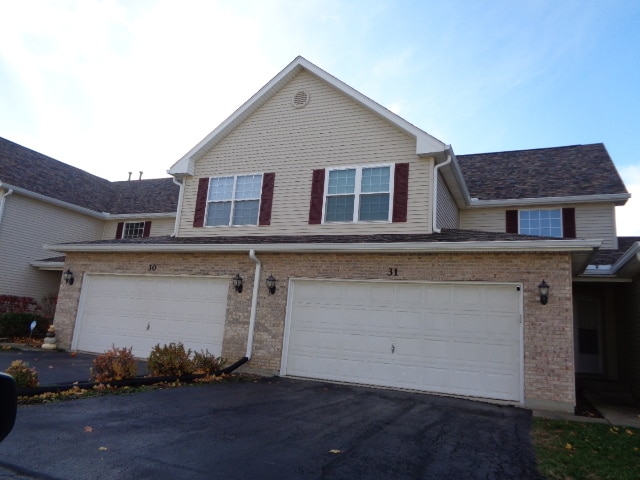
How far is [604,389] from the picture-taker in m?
12.6

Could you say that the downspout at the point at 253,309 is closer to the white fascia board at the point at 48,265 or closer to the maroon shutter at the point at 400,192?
the maroon shutter at the point at 400,192

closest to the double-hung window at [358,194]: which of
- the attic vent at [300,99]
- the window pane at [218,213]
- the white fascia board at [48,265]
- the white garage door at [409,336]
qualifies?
the white garage door at [409,336]

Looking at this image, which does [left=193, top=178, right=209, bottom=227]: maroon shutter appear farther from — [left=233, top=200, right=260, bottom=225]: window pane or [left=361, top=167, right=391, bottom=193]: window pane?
[left=361, top=167, right=391, bottom=193]: window pane

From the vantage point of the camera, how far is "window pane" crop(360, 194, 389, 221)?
11.8 m

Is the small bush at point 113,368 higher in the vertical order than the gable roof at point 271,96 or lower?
lower

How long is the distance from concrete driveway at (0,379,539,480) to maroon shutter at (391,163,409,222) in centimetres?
488

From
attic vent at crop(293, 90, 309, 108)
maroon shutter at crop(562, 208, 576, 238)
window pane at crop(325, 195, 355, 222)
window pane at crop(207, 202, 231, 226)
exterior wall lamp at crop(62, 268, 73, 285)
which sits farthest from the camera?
maroon shutter at crop(562, 208, 576, 238)

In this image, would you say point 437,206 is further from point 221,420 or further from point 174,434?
point 174,434

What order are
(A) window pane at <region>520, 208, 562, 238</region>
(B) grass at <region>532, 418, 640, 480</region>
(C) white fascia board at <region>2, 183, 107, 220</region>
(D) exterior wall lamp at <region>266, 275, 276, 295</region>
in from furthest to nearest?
(C) white fascia board at <region>2, 183, 107, 220</region>
(A) window pane at <region>520, 208, 562, 238</region>
(D) exterior wall lamp at <region>266, 275, 276, 295</region>
(B) grass at <region>532, 418, 640, 480</region>

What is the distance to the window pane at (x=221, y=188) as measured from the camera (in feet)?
45.8

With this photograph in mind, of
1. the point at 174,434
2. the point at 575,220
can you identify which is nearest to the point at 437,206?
the point at 575,220

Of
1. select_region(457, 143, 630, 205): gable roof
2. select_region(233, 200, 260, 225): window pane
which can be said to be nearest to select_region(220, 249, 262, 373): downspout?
select_region(233, 200, 260, 225): window pane

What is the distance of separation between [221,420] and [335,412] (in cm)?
194

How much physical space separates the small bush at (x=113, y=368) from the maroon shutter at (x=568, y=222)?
13.2 metres
